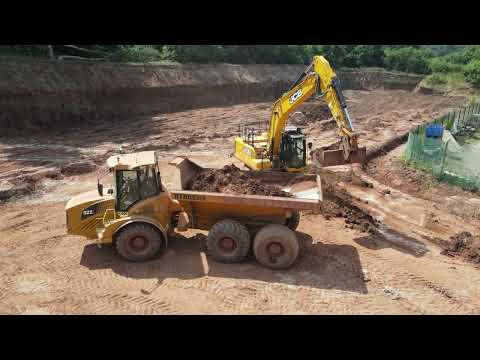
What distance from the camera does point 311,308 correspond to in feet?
22.6

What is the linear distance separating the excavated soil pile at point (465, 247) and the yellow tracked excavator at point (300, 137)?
2.92 m

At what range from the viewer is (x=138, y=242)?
26.3 feet

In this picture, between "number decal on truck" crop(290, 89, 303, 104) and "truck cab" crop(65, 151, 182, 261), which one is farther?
"number decal on truck" crop(290, 89, 303, 104)

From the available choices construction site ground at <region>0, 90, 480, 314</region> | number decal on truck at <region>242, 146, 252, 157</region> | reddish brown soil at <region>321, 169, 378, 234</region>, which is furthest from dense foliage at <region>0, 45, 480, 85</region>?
reddish brown soil at <region>321, 169, 378, 234</region>

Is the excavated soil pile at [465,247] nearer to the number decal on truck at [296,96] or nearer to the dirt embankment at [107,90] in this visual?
the number decal on truck at [296,96]

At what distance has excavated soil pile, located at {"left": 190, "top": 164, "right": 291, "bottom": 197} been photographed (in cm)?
903

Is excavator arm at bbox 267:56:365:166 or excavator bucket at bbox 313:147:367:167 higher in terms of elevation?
excavator arm at bbox 267:56:365:166

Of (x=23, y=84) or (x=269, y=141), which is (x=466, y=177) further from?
(x=23, y=84)

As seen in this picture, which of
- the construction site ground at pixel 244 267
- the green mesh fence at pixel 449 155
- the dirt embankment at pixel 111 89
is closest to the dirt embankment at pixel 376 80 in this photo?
the dirt embankment at pixel 111 89

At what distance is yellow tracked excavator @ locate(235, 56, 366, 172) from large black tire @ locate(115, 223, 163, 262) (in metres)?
4.52

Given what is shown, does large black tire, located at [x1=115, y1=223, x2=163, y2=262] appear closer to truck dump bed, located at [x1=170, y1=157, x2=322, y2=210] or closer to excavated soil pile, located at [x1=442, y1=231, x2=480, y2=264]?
truck dump bed, located at [x1=170, y1=157, x2=322, y2=210]

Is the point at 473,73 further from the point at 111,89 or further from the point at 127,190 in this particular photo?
the point at 127,190

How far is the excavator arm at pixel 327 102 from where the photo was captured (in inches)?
378

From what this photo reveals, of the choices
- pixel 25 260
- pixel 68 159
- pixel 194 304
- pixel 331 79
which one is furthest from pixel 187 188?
pixel 68 159
